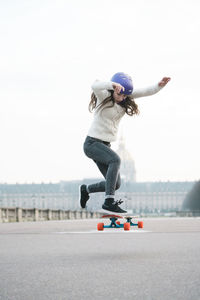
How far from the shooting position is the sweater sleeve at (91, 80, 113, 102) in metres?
6.29

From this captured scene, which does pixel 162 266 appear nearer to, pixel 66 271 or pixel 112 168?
pixel 66 271

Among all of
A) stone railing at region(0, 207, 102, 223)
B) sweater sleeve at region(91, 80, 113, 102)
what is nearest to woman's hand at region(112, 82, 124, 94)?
sweater sleeve at region(91, 80, 113, 102)

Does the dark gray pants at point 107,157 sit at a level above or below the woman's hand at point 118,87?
below

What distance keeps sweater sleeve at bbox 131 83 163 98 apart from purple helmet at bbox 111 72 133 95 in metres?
0.27

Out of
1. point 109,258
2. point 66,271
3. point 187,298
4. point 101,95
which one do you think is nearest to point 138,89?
point 101,95

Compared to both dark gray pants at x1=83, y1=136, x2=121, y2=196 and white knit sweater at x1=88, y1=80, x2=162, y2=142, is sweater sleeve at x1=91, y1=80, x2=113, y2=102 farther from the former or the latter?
dark gray pants at x1=83, y1=136, x2=121, y2=196

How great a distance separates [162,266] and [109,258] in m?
1.06

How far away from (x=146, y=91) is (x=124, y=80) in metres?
0.47

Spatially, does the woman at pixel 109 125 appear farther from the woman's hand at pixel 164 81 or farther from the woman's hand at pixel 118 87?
the woman's hand at pixel 118 87

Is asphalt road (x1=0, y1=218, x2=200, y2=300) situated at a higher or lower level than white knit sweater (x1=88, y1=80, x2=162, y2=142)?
lower

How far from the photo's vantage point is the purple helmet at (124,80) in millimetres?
6402

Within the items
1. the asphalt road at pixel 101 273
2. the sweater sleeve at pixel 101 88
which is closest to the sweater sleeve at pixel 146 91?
the sweater sleeve at pixel 101 88

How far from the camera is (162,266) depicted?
5488 millimetres

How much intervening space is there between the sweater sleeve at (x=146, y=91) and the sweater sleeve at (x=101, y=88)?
37 cm
